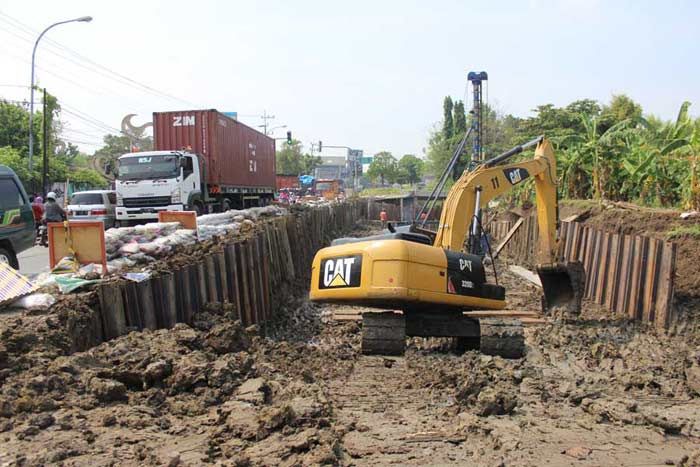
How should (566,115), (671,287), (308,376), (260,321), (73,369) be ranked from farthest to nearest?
1. (566,115)
2. (260,321)
3. (671,287)
4. (308,376)
5. (73,369)

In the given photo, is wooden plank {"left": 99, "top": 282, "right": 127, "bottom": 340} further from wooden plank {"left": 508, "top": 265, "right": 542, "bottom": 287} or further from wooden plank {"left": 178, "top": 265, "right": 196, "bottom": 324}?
wooden plank {"left": 508, "top": 265, "right": 542, "bottom": 287}

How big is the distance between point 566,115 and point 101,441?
35740mm

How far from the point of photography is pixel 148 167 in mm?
18781

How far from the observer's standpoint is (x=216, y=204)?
2188 centimetres

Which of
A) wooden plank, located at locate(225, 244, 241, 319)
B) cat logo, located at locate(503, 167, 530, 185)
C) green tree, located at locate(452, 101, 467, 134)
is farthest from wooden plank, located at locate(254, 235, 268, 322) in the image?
green tree, located at locate(452, 101, 467, 134)

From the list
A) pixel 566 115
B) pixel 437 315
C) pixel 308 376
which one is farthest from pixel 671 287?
pixel 566 115

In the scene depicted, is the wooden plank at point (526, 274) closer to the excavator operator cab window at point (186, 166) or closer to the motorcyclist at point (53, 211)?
the excavator operator cab window at point (186, 166)

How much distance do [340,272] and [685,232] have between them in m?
8.02

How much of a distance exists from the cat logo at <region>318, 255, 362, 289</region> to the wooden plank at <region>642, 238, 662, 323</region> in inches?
203

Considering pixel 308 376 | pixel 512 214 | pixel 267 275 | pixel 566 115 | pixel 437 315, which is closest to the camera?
pixel 308 376

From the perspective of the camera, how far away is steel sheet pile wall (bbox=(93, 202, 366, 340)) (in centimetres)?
667

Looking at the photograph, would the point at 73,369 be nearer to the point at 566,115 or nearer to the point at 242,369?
the point at 242,369

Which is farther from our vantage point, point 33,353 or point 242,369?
Result: point 242,369

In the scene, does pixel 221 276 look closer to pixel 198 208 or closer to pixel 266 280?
pixel 266 280
